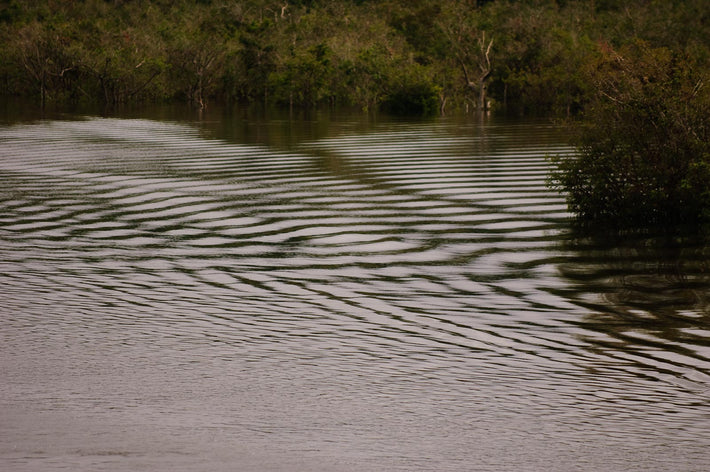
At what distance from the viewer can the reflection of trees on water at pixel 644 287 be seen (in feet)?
35.2

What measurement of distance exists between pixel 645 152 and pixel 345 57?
58.8 meters

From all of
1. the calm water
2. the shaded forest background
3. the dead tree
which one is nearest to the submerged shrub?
the calm water

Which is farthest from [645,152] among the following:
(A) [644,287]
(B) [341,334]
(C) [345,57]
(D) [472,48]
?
(C) [345,57]

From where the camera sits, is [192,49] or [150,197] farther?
[192,49]

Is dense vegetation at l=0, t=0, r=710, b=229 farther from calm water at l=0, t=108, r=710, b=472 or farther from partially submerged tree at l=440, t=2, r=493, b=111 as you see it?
calm water at l=0, t=108, r=710, b=472

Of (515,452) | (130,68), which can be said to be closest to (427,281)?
(515,452)

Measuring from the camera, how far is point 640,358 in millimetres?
9586

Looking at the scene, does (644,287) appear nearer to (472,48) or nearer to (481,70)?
(481,70)

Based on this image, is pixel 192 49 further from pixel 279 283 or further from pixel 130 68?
pixel 279 283

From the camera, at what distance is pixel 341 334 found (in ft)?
34.4

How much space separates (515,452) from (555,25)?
72.7 meters

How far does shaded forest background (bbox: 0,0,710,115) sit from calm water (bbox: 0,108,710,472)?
47.1 metres

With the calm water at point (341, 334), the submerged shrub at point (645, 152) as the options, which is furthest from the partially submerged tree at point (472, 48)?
the submerged shrub at point (645, 152)

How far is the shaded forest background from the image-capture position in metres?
68.6
